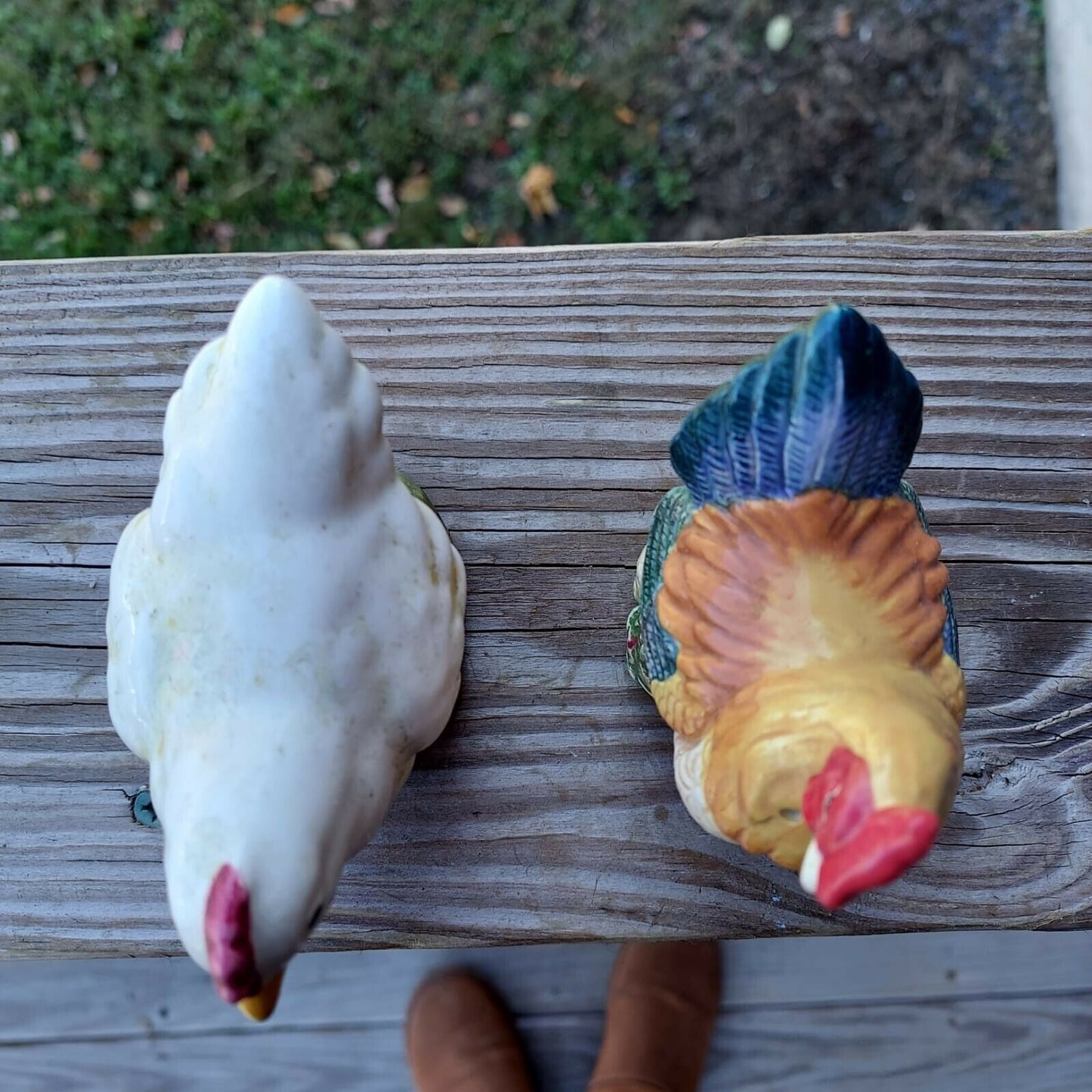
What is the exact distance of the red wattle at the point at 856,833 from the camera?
0.56m

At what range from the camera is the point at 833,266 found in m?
1.04

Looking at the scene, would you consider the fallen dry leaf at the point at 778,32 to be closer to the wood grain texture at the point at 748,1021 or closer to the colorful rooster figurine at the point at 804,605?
the colorful rooster figurine at the point at 804,605

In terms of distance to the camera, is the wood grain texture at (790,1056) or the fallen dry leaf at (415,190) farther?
the fallen dry leaf at (415,190)

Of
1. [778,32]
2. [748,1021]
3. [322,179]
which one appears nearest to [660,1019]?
[748,1021]

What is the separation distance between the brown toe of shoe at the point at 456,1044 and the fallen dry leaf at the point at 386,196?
1550mm

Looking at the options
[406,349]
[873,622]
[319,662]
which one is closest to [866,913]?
[873,622]

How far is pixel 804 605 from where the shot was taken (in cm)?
70

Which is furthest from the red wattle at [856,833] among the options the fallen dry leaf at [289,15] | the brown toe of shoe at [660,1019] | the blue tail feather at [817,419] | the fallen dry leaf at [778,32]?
the fallen dry leaf at [289,15]

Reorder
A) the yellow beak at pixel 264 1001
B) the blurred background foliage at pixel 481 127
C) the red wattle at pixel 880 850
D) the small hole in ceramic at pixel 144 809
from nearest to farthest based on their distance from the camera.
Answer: the red wattle at pixel 880 850 → the yellow beak at pixel 264 1001 → the small hole in ceramic at pixel 144 809 → the blurred background foliage at pixel 481 127

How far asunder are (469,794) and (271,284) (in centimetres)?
51

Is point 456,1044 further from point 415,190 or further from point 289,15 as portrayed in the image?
point 289,15

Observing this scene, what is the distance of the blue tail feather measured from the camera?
67cm

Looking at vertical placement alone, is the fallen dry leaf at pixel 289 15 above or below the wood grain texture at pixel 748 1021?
above

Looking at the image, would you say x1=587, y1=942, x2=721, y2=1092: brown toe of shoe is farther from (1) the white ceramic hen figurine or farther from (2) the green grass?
(2) the green grass
